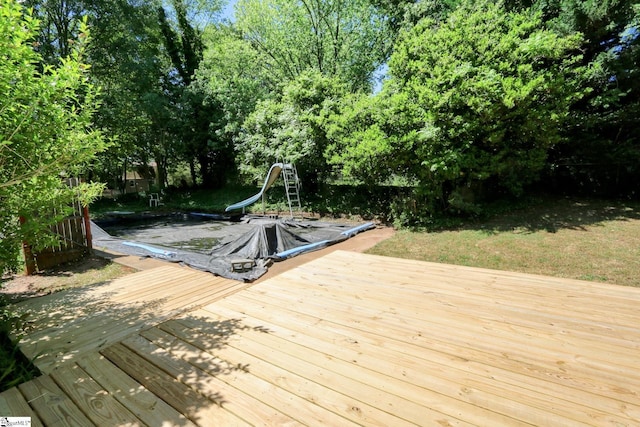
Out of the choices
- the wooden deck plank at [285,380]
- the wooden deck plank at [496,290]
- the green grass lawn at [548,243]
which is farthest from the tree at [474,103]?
the wooden deck plank at [285,380]

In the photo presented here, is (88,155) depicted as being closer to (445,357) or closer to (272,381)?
(272,381)

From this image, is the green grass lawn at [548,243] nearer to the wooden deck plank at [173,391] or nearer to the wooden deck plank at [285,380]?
the wooden deck plank at [285,380]

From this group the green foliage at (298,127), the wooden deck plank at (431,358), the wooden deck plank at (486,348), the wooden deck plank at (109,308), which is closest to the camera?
the wooden deck plank at (431,358)

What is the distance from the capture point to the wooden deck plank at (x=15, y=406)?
1672 millimetres

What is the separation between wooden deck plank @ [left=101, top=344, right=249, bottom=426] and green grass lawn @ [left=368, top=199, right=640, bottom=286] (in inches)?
164

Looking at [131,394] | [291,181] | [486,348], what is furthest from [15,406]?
[291,181]

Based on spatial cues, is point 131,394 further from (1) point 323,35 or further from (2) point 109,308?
(1) point 323,35

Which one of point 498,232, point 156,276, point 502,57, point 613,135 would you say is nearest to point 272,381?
point 156,276

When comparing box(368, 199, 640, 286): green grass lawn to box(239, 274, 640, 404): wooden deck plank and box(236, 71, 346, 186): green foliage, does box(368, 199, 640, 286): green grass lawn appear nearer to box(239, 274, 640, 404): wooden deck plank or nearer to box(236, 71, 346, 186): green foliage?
box(239, 274, 640, 404): wooden deck plank

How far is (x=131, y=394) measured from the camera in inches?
72.3

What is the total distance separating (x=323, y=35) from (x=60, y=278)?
14.1 meters

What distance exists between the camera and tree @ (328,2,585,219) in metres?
6.25

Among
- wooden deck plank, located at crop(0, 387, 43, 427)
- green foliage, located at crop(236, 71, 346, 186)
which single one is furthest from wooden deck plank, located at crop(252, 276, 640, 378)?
green foliage, located at crop(236, 71, 346, 186)

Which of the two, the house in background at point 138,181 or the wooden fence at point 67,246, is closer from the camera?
the wooden fence at point 67,246
